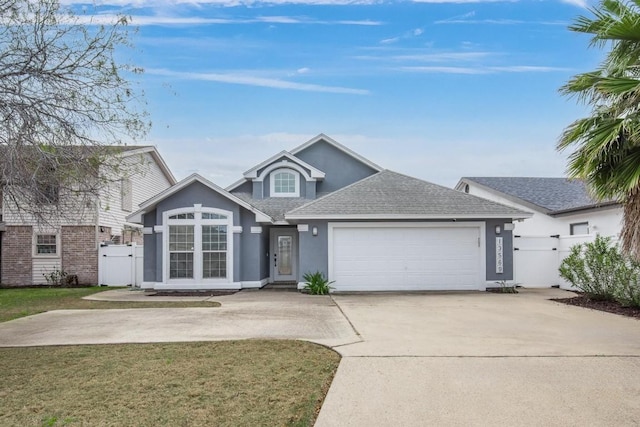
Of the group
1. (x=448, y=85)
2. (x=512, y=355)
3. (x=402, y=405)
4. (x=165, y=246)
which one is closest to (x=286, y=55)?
(x=448, y=85)

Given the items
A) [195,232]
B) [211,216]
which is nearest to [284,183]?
[211,216]

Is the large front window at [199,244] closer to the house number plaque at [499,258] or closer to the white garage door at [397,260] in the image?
the white garage door at [397,260]

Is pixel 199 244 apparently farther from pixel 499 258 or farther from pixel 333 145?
pixel 499 258

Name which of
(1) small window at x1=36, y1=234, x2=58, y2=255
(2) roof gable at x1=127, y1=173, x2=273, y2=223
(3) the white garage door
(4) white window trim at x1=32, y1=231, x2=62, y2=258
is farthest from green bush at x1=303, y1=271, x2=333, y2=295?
(1) small window at x1=36, y1=234, x2=58, y2=255

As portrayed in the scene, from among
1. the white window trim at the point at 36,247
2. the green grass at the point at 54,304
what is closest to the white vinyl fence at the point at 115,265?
the white window trim at the point at 36,247

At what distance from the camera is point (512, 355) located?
293 inches

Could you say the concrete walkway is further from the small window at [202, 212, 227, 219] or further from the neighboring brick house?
→ the neighboring brick house

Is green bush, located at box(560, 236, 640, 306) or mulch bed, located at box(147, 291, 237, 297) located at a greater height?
green bush, located at box(560, 236, 640, 306)

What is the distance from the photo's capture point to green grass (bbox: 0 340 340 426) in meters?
5.02

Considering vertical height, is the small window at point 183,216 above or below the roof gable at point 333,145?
below

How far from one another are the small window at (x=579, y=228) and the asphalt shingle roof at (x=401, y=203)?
294cm

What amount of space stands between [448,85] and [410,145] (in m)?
5.16

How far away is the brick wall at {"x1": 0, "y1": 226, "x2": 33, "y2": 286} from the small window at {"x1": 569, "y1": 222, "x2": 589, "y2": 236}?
22127 millimetres

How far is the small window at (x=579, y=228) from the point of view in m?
18.5
